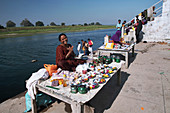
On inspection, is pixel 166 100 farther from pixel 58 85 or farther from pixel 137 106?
pixel 58 85

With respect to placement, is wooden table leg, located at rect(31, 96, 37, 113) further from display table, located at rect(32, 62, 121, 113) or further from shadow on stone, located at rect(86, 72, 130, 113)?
shadow on stone, located at rect(86, 72, 130, 113)

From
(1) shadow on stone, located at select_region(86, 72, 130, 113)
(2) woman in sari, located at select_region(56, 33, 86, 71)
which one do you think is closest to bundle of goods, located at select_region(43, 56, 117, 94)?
(2) woman in sari, located at select_region(56, 33, 86, 71)

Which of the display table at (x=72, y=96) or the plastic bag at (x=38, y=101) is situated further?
the plastic bag at (x=38, y=101)

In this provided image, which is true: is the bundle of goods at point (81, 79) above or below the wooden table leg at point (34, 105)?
above

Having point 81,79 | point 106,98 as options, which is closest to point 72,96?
point 81,79

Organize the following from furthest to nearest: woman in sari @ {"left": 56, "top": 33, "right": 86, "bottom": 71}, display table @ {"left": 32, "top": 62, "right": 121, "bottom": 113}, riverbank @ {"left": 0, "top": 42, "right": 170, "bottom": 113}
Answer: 1. woman in sari @ {"left": 56, "top": 33, "right": 86, "bottom": 71}
2. riverbank @ {"left": 0, "top": 42, "right": 170, "bottom": 113}
3. display table @ {"left": 32, "top": 62, "right": 121, "bottom": 113}

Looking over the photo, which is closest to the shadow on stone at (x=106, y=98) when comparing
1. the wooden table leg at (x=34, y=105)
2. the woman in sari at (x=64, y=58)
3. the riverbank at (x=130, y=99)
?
the riverbank at (x=130, y=99)

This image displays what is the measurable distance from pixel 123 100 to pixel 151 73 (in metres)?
2.34

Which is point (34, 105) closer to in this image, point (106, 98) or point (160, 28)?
point (106, 98)

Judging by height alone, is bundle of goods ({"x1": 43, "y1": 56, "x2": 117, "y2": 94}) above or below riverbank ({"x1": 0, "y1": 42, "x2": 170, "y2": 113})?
above

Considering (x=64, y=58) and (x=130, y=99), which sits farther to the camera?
(x=64, y=58)

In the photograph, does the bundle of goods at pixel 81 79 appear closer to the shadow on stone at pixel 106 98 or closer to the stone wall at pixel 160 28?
the shadow on stone at pixel 106 98

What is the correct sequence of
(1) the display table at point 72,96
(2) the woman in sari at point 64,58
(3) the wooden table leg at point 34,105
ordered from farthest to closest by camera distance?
(2) the woman in sari at point 64,58, (3) the wooden table leg at point 34,105, (1) the display table at point 72,96

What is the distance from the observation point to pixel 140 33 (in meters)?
12.9
